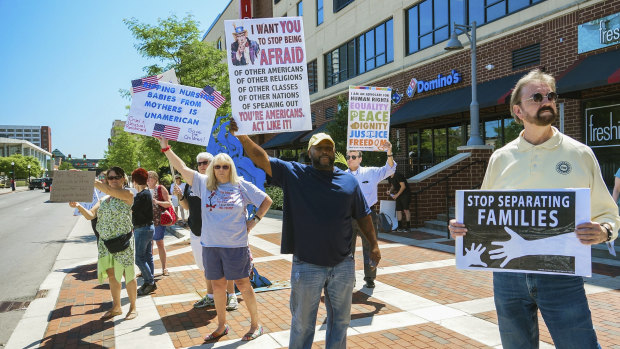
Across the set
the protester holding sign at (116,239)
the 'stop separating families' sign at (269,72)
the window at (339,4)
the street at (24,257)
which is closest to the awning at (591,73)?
the 'stop separating families' sign at (269,72)

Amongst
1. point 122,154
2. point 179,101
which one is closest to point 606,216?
point 179,101

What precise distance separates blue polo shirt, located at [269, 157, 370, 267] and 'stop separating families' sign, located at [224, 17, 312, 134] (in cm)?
145

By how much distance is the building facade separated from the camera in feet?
37.1

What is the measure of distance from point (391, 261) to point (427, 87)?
10605 mm

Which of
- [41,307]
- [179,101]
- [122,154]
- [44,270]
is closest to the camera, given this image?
[179,101]

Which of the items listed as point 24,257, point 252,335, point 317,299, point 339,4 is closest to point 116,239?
point 252,335

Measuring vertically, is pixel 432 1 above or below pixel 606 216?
above

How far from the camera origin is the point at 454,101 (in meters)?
15.0

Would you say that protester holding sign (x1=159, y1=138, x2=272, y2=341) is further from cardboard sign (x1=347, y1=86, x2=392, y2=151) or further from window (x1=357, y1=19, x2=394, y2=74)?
window (x1=357, y1=19, x2=394, y2=74)

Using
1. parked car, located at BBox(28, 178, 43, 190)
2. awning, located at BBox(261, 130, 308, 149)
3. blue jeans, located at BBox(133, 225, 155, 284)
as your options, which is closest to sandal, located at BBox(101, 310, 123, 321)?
blue jeans, located at BBox(133, 225, 155, 284)

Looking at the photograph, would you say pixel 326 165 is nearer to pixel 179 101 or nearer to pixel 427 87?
pixel 179 101

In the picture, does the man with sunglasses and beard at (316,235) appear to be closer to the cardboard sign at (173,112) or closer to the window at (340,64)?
the cardboard sign at (173,112)

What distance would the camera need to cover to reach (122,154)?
4834 cm

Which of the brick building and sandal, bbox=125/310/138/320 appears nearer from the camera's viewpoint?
sandal, bbox=125/310/138/320
